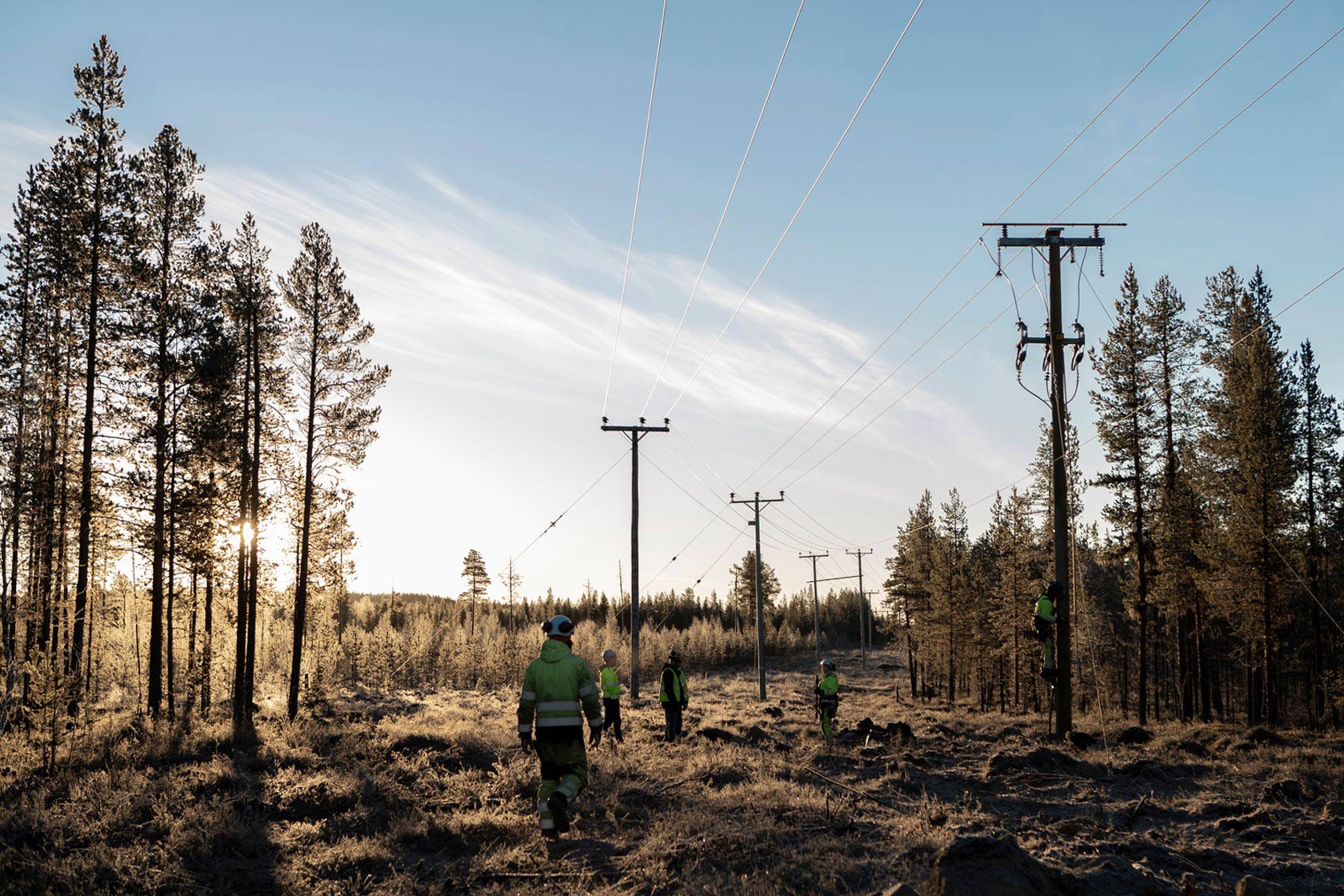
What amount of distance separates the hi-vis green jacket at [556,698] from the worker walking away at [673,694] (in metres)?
10.5

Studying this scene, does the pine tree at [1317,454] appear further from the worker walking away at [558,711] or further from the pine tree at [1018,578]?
the worker walking away at [558,711]

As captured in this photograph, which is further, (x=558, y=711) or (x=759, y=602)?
(x=759, y=602)

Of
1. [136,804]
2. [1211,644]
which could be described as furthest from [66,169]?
[1211,644]

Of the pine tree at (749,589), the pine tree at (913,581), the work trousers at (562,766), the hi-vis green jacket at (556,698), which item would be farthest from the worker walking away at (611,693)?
the pine tree at (749,589)

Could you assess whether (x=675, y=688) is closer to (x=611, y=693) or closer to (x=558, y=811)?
(x=611, y=693)

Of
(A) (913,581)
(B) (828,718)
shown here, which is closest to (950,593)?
(A) (913,581)

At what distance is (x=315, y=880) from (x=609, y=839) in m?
3.53

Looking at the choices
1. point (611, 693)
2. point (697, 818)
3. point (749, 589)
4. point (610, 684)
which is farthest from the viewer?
point (749, 589)

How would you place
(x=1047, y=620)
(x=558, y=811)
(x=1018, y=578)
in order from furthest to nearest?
(x=1018, y=578) → (x=1047, y=620) → (x=558, y=811)

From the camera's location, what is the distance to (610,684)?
20625 millimetres

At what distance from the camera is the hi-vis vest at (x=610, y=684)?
20531mm

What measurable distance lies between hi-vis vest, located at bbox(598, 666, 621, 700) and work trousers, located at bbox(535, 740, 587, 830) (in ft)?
34.5

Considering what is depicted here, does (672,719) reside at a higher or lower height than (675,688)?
lower

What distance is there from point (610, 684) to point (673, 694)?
5.08 feet
